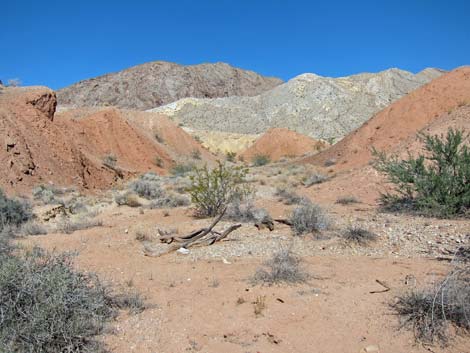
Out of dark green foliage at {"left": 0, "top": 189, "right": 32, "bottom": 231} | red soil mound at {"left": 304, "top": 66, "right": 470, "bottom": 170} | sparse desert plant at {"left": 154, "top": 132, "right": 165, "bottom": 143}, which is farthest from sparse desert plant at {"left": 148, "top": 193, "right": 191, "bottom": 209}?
sparse desert plant at {"left": 154, "top": 132, "right": 165, "bottom": 143}

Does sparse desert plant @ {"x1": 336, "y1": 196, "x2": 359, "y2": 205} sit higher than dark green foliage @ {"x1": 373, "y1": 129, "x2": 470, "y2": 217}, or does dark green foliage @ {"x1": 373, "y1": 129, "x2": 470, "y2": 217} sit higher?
dark green foliage @ {"x1": 373, "y1": 129, "x2": 470, "y2": 217}

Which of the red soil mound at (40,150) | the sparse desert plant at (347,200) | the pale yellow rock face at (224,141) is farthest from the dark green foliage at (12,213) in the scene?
the pale yellow rock face at (224,141)

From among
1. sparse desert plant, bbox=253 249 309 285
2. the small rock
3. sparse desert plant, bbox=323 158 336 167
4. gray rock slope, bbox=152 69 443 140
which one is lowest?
the small rock

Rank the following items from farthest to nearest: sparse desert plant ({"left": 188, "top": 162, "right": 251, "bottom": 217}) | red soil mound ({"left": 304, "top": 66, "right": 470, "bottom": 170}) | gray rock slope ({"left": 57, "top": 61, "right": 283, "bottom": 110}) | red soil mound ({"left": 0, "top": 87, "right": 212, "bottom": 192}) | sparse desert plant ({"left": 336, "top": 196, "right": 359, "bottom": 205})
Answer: gray rock slope ({"left": 57, "top": 61, "right": 283, "bottom": 110}) → red soil mound ({"left": 304, "top": 66, "right": 470, "bottom": 170}) → red soil mound ({"left": 0, "top": 87, "right": 212, "bottom": 192}) → sparse desert plant ({"left": 336, "top": 196, "right": 359, "bottom": 205}) → sparse desert plant ({"left": 188, "top": 162, "right": 251, "bottom": 217})

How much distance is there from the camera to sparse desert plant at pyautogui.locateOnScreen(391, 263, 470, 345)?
3.91m

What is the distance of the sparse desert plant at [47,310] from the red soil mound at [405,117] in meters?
19.0

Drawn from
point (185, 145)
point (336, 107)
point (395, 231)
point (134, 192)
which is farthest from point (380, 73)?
point (395, 231)

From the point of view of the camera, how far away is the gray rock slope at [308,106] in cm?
5947

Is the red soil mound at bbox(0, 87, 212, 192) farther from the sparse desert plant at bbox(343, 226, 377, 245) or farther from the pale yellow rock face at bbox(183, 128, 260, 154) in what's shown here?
the pale yellow rock face at bbox(183, 128, 260, 154)

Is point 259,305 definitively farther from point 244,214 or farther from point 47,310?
point 244,214

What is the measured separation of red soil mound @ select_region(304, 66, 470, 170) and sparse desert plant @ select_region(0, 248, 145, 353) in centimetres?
1897

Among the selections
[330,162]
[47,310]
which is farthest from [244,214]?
[330,162]

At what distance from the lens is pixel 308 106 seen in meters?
62.6

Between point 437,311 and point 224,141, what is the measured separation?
48.3 metres
